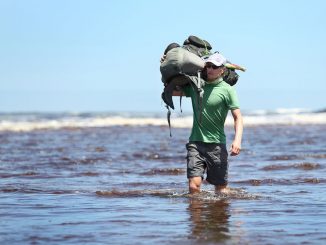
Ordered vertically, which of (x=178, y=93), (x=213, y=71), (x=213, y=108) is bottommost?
(x=213, y=108)

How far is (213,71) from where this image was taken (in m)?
8.04

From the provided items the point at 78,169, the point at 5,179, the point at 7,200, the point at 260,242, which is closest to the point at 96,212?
the point at 7,200

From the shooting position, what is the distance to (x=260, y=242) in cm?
567

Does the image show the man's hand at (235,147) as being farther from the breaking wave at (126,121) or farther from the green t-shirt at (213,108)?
the breaking wave at (126,121)

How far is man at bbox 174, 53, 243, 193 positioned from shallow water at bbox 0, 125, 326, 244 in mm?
294

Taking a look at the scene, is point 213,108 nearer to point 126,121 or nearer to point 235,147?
point 235,147

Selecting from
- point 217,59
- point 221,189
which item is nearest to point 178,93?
point 217,59

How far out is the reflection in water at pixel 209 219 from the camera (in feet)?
19.3

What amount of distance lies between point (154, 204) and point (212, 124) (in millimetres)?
1070

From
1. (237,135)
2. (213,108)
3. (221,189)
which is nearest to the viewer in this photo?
→ (237,135)

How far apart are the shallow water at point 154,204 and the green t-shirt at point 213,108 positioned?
69cm

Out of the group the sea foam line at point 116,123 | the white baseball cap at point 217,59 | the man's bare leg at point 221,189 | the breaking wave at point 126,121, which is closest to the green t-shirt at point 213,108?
the white baseball cap at point 217,59

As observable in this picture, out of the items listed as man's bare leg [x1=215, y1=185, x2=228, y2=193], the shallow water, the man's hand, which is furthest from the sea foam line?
the man's hand

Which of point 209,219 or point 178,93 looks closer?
point 209,219
